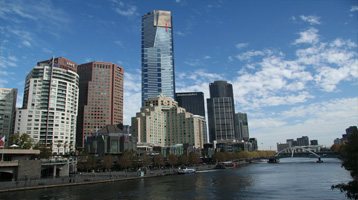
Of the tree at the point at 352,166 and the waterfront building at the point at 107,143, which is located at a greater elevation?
the waterfront building at the point at 107,143

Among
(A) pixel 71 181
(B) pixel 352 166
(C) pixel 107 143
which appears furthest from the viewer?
(C) pixel 107 143

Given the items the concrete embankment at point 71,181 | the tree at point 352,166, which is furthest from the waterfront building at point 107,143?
the tree at point 352,166

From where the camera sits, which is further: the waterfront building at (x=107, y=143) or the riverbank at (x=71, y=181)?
the waterfront building at (x=107, y=143)

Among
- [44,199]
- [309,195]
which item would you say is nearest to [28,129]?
[44,199]

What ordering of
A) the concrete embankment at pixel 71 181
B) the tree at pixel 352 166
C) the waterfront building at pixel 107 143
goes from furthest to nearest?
the waterfront building at pixel 107 143, the concrete embankment at pixel 71 181, the tree at pixel 352 166

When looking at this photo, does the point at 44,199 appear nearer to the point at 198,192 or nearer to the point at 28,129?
the point at 198,192

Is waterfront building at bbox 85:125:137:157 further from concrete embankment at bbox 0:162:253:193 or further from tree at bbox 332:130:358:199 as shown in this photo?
tree at bbox 332:130:358:199

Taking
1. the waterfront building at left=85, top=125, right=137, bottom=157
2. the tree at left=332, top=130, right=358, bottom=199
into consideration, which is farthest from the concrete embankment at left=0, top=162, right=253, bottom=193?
the tree at left=332, top=130, right=358, bottom=199

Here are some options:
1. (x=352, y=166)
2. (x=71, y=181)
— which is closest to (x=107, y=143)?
(x=71, y=181)

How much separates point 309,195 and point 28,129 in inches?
7634

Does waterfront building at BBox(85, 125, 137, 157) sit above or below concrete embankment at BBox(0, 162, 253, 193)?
above

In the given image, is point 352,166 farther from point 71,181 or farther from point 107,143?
point 107,143

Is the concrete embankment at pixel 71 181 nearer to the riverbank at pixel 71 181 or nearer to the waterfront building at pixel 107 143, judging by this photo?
the riverbank at pixel 71 181

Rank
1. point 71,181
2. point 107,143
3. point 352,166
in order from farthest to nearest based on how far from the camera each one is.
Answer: point 107,143 → point 71,181 → point 352,166
